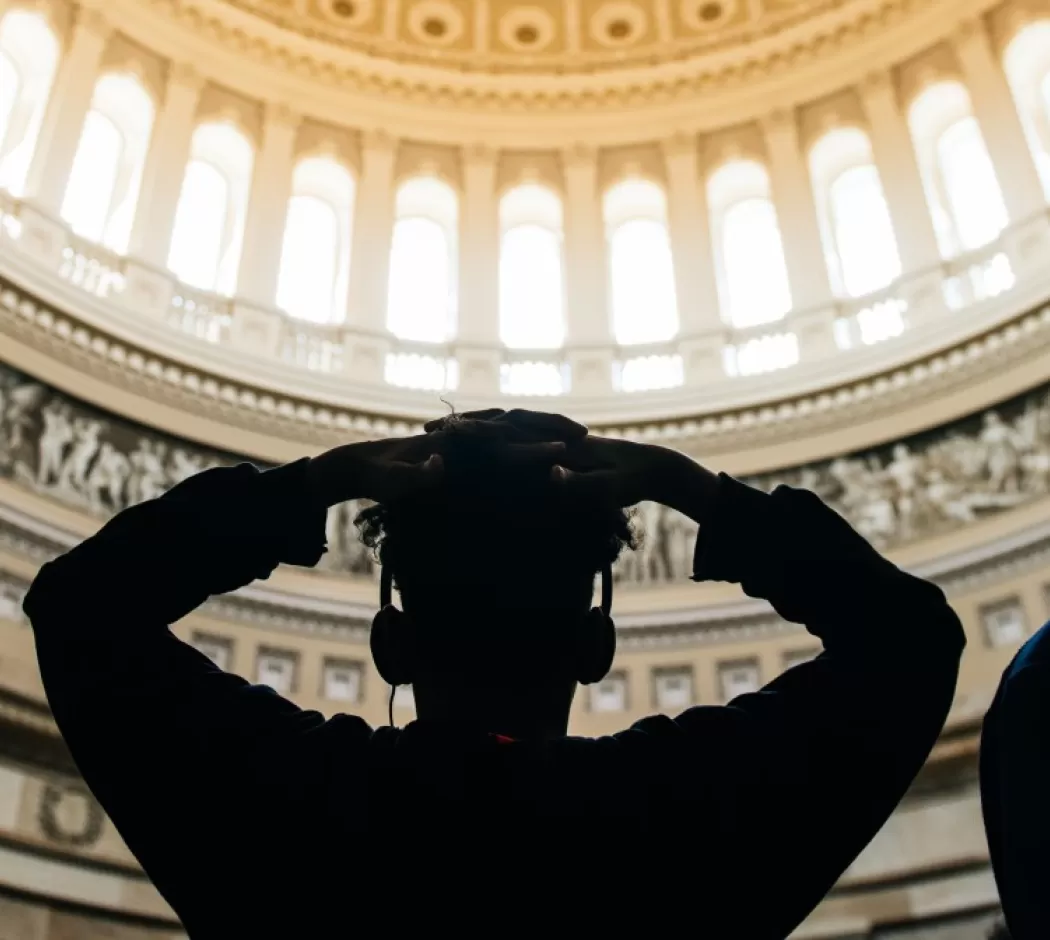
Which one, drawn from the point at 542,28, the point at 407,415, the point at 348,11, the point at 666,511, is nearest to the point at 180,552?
the point at 666,511

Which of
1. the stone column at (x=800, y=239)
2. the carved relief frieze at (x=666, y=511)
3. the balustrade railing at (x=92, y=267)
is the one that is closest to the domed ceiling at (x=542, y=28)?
the stone column at (x=800, y=239)

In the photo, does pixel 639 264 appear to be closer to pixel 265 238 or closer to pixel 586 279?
pixel 586 279

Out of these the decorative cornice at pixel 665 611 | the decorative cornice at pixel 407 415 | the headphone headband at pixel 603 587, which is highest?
the decorative cornice at pixel 407 415

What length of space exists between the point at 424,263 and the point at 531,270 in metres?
1.50

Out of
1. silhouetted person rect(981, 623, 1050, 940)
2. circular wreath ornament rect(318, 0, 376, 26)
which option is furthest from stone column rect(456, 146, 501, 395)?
silhouetted person rect(981, 623, 1050, 940)

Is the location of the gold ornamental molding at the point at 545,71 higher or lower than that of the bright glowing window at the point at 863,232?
higher

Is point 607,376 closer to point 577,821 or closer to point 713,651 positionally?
point 713,651

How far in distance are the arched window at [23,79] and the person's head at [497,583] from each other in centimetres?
1464

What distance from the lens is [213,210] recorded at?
16.6 meters

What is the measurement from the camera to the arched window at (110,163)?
1527 centimetres

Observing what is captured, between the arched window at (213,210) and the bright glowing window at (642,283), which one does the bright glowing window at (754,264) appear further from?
the arched window at (213,210)

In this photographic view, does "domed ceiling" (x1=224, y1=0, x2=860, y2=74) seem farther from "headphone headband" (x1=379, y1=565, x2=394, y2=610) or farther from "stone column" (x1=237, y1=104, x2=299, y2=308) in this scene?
"headphone headband" (x1=379, y1=565, x2=394, y2=610)

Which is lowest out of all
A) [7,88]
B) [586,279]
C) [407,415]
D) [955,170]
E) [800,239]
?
[407,415]

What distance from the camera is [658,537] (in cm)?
1436
